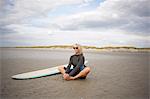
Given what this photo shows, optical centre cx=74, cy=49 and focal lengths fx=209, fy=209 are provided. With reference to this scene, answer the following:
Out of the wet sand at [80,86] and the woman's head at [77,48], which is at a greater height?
the woman's head at [77,48]

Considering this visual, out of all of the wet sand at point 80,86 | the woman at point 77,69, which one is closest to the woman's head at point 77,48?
the woman at point 77,69

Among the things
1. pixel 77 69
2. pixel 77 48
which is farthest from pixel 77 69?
pixel 77 48

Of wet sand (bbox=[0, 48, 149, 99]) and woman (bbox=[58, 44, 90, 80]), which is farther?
woman (bbox=[58, 44, 90, 80])

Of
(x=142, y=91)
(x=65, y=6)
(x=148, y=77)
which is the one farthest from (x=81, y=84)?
(x=65, y=6)

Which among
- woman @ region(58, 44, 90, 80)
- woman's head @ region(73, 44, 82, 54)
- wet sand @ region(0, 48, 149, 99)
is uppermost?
woman's head @ region(73, 44, 82, 54)

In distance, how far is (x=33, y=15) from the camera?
2.80 m

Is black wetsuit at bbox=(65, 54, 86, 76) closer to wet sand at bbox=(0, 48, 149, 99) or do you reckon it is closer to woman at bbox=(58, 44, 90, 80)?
woman at bbox=(58, 44, 90, 80)

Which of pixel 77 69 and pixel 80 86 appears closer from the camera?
pixel 80 86

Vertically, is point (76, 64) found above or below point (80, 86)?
above

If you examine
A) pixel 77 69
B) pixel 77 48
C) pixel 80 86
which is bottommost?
pixel 80 86

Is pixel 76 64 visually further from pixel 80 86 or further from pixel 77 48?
pixel 80 86

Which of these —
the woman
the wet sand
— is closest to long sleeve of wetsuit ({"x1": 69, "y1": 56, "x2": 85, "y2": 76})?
the woman

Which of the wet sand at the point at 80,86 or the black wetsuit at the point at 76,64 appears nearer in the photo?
the wet sand at the point at 80,86

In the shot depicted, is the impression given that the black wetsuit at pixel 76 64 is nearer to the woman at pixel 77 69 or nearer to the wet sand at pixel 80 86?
the woman at pixel 77 69
